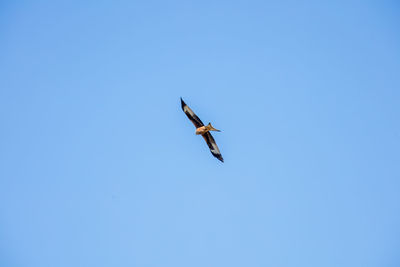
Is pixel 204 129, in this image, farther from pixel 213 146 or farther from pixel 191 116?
pixel 213 146

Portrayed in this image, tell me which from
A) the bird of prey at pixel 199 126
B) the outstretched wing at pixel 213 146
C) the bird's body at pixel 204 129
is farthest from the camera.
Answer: the outstretched wing at pixel 213 146

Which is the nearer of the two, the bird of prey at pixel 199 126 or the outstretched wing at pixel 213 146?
the bird of prey at pixel 199 126

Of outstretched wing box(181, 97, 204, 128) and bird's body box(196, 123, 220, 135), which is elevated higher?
outstretched wing box(181, 97, 204, 128)

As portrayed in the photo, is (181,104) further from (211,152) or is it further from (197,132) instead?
(211,152)

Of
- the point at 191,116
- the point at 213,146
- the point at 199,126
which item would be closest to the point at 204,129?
the point at 199,126

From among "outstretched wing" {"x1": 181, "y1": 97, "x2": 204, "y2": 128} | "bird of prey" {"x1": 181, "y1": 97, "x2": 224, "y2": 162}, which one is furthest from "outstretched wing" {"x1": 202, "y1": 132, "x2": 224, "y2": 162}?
"outstretched wing" {"x1": 181, "y1": 97, "x2": 204, "y2": 128}

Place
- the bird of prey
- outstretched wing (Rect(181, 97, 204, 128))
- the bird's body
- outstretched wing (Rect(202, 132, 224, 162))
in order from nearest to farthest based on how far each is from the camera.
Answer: the bird's body, the bird of prey, outstretched wing (Rect(181, 97, 204, 128)), outstretched wing (Rect(202, 132, 224, 162))

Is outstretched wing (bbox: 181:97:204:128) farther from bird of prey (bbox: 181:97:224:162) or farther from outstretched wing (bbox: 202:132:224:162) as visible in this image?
outstretched wing (bbox: 202:132:224:162)

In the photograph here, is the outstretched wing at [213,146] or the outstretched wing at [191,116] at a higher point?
the outstretched wing at [191,116]

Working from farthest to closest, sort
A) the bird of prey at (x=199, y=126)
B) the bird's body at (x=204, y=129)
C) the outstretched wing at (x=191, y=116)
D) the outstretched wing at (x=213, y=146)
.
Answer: the outstretched wing at (x=213, y=146) < the outstretched wing at (x=191, y=116) < the bird of prey at (x=199, y=126) < the bird's body at (x=204, y=129)

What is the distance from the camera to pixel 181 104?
2036 centimetres

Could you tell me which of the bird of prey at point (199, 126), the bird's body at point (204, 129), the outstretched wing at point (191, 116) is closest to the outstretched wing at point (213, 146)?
the bird of prey at point (199, 126)

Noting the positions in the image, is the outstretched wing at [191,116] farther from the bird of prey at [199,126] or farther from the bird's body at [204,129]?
the bird's body at [204,129]

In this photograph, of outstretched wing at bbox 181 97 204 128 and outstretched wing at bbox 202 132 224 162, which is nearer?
outstretched wing at bbox 181 97 204 128
